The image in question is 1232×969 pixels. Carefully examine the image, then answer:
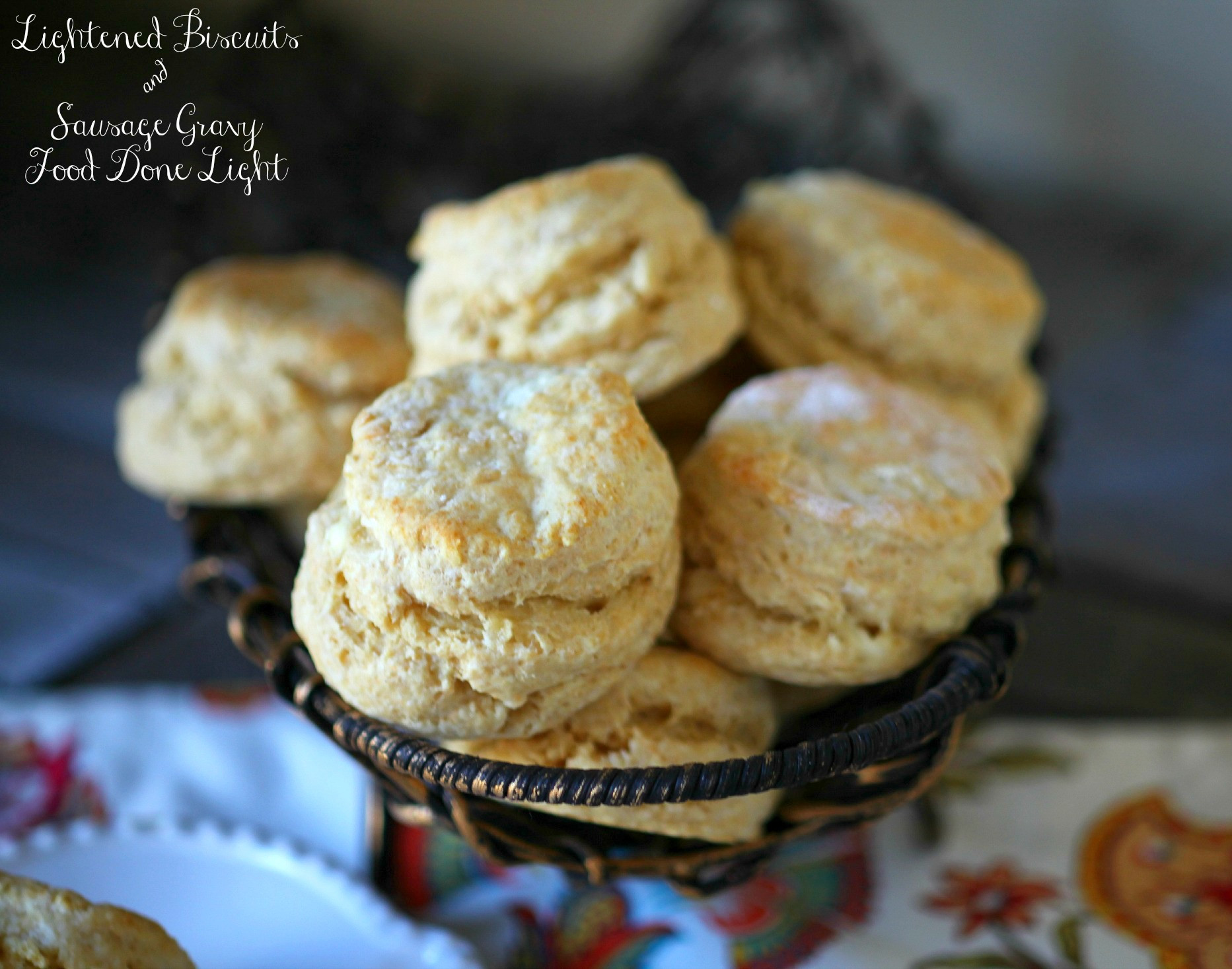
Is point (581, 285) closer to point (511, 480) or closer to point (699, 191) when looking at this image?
point (511, 480)

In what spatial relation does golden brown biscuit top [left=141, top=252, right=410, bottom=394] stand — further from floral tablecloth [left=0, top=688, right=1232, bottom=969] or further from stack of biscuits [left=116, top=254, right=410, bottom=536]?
floral tablecloth [left=0, top=688, right=1232, bottom=969]

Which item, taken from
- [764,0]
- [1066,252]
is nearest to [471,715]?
[1066,252]

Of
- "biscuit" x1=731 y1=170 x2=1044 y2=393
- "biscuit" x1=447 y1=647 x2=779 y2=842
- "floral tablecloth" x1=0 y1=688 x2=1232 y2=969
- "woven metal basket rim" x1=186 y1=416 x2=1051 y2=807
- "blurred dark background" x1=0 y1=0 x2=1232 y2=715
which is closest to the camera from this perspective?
"woven metal basket rim" x1=186 y1=416 x2=1051 y2=807

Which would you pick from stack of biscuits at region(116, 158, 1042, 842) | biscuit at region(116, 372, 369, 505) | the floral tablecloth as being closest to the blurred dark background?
the floral tablecloth

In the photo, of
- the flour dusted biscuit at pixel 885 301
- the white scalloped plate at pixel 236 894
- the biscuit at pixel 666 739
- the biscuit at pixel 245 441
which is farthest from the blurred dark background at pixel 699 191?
the biscuit at pixel 666 739

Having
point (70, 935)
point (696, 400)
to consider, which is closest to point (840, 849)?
point (696, 400)

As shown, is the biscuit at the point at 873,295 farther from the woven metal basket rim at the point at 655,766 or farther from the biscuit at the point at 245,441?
the biscuit at the point at 245,441
